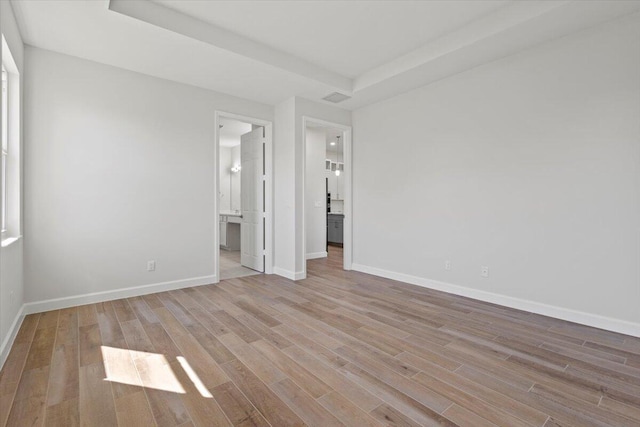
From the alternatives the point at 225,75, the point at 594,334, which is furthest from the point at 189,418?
the point at 225,75

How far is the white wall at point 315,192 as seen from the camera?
676 cm

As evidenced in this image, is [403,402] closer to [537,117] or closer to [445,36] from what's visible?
[537,117]

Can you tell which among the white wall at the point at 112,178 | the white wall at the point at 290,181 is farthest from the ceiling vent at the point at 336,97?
the white wall at the point at 112,178

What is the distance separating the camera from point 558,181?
10.3ft

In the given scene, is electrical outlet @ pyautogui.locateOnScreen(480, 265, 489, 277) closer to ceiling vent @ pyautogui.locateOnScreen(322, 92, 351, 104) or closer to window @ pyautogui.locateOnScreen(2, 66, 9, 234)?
ceiling vent @ pyautogui.locateOnScreen(322, 92, 351, 104)

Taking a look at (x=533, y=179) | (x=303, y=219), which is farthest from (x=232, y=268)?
(x=533, y=179)

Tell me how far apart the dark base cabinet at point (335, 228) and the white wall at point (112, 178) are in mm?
4686

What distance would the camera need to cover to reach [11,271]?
2.63m

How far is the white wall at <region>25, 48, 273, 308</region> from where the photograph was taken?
10.7 ft

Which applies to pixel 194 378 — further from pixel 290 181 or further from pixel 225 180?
pixel 225 180

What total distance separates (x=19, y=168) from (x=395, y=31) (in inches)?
160

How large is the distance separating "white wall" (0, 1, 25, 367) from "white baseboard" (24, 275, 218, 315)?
0.19 metres

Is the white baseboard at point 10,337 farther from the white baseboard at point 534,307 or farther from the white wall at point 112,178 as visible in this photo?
the white baseboard at point 534,307

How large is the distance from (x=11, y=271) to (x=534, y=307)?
5.01 metres
